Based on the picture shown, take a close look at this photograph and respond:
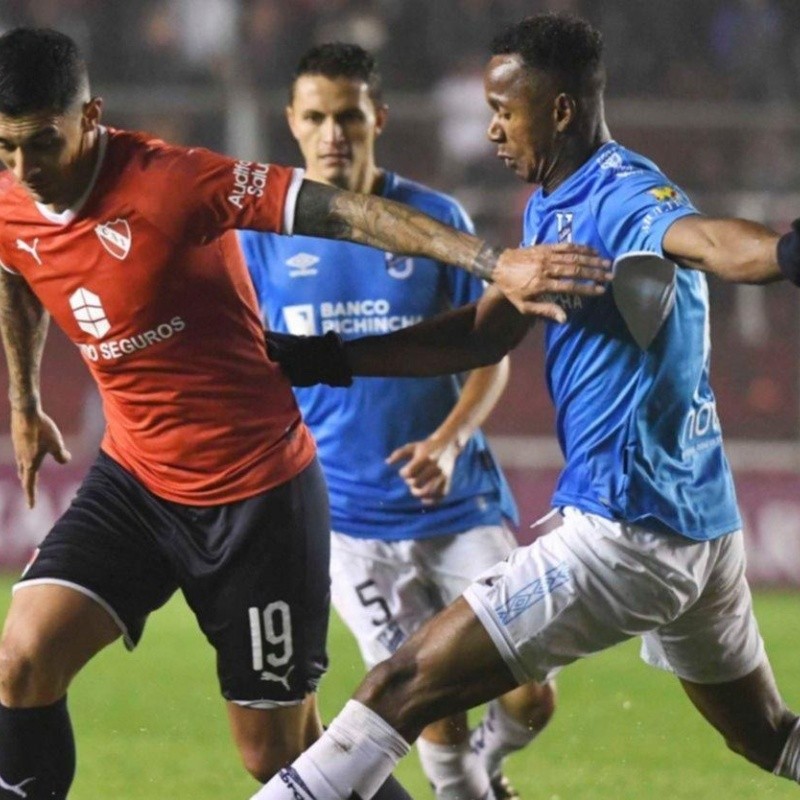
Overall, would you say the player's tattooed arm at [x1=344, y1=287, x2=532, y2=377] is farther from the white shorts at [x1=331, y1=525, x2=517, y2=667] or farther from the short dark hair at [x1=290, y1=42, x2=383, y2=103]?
the short dark hair at [x1=290, y1=42, x2=383, y2=103]

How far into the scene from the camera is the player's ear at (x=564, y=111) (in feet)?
15.7

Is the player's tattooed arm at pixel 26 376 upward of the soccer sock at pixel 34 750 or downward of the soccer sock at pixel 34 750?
upward

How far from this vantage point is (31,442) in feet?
18.4

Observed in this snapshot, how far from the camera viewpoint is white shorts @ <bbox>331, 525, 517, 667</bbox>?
6.56m

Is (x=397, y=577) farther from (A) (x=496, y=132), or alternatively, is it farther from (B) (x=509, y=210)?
(B) (x=509, y=210)

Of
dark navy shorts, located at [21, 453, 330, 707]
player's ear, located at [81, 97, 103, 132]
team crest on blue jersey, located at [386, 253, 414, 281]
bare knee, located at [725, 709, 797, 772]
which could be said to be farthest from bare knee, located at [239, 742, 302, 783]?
team crest on blue jersey, located at [386, 253, 414, 281]

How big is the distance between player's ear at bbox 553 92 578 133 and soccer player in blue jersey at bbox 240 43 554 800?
172 centimetres

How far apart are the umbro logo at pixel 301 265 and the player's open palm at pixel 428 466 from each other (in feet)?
2.82

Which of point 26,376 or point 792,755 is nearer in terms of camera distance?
point 792,755

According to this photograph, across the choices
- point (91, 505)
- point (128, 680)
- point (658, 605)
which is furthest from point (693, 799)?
point (128, 680)

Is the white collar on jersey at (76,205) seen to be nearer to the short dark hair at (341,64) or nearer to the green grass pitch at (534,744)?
the short dark hair at (341,64)

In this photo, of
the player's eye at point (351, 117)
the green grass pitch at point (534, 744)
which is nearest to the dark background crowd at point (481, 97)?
the green grass pitch at point (534, 744)

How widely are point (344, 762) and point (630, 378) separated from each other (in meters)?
1.19

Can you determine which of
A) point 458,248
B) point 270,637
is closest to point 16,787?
point 270,637
